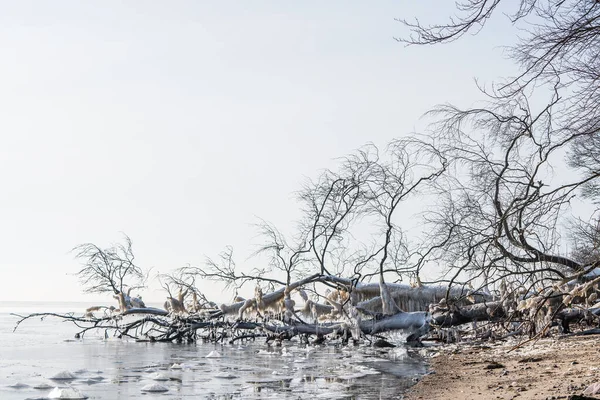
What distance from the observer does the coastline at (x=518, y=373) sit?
310 inches

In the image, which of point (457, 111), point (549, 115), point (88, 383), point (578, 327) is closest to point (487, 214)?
point (457, 111)

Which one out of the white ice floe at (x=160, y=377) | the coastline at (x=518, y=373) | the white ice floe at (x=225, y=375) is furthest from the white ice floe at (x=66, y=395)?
the coastline at (x=518, y=373)

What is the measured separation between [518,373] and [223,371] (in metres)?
5.79

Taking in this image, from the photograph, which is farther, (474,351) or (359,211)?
(359,211)

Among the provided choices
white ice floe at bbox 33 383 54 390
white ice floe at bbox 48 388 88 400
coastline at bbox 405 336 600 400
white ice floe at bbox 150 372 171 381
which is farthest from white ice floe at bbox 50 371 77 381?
coastline at bbox 405 336 600 400

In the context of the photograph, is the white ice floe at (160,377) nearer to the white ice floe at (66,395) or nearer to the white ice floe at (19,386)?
the white ice floe at (19,386)

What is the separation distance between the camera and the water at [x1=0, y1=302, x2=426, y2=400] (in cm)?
1038

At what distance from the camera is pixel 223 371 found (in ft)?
44.9

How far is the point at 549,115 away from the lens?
9422 mm

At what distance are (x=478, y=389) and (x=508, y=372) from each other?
1.61 m

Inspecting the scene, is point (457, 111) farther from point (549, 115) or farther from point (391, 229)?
point (391, 229)

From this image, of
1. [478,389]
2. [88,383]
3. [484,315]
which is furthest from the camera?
[484,315]

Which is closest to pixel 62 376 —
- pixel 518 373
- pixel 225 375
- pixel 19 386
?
pixel 19 386

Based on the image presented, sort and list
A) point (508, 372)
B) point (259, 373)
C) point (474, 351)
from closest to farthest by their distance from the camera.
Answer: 1. point (508, 372)
2. point (259, 373)
3. point (474, 351)
